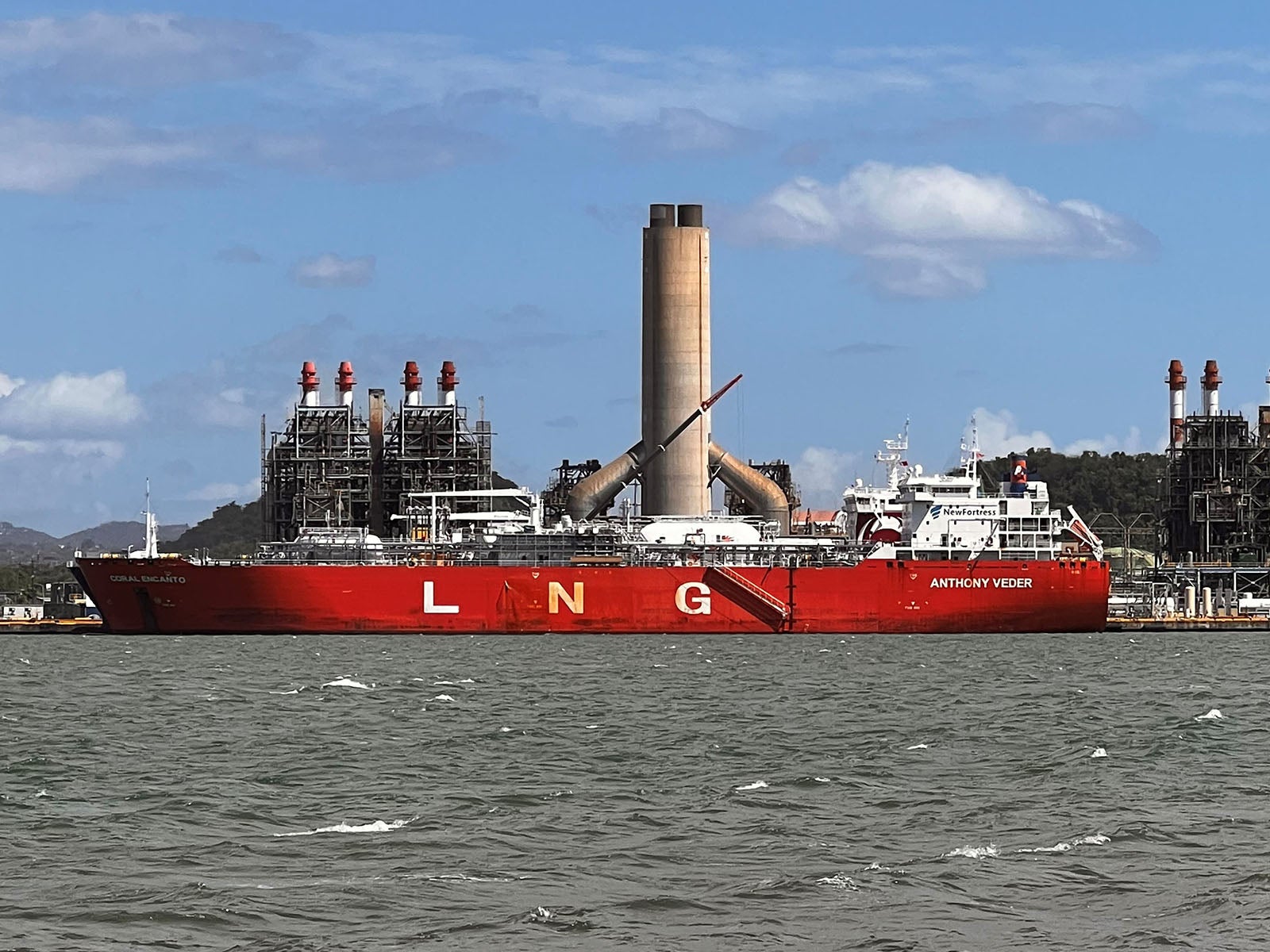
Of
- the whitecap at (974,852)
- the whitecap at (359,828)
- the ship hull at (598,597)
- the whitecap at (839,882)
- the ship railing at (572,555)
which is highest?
the ship railing at (572,555)

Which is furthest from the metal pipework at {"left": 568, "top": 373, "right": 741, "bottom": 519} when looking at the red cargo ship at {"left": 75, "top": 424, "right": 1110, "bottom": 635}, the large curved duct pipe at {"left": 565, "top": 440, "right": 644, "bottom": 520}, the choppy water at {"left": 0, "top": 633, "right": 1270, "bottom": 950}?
the choppy water at {"left": 0, "top": 633, "right": 1270, "bottom": 950}

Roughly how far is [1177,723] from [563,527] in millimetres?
44872

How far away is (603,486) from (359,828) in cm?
6877

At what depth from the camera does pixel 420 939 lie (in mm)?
17094

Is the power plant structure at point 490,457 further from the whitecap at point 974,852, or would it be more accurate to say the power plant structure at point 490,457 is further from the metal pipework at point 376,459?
the whitecap at point 974,852

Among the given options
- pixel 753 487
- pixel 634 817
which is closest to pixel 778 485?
pixel 753 487

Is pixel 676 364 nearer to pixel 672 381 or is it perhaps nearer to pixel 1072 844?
pixel 672 381

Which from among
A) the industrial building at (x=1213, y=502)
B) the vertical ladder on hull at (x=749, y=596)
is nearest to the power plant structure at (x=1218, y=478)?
the industrial building at (x=1213, y=502)

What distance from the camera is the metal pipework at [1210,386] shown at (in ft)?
333

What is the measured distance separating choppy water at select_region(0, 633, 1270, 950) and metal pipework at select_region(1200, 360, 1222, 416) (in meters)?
58.6

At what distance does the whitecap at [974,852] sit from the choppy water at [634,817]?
66 mm

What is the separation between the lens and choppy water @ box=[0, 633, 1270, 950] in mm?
17734

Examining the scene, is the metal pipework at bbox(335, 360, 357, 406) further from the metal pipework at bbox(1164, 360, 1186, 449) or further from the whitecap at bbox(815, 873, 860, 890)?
the whitecap at bbox(815, 873, 860, 890)

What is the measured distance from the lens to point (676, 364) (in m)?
89.4
